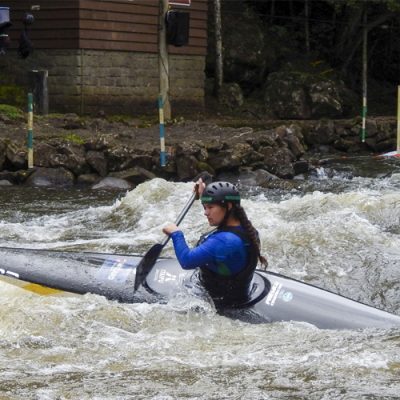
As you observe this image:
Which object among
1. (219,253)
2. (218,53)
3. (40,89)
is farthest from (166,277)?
(218,53)

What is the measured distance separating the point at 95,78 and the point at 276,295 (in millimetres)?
12468

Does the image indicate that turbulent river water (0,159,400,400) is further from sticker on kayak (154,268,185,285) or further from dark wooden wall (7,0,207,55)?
dark wooden wall (7,0,207,55)

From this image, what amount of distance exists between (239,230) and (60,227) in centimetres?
473

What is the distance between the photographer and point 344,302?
6.50m

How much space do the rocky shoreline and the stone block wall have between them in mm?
963

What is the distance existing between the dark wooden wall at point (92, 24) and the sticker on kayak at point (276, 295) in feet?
40.0

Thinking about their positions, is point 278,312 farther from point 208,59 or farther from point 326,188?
point 208,59

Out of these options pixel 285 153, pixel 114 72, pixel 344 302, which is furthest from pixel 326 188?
pixel 344 302

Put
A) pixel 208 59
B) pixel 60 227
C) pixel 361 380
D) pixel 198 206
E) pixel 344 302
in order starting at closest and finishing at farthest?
pixel 361 380
pixel 344 302
pixel 60 227
pixel 198 206
pixel 208 59

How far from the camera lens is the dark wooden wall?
18000mm

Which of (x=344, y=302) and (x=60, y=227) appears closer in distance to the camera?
(x=344, y=302)

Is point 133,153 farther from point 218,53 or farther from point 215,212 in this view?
point 215,212

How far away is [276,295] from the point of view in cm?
653

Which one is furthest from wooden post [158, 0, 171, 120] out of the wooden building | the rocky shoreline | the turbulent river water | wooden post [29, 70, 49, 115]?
the turbulent river water
